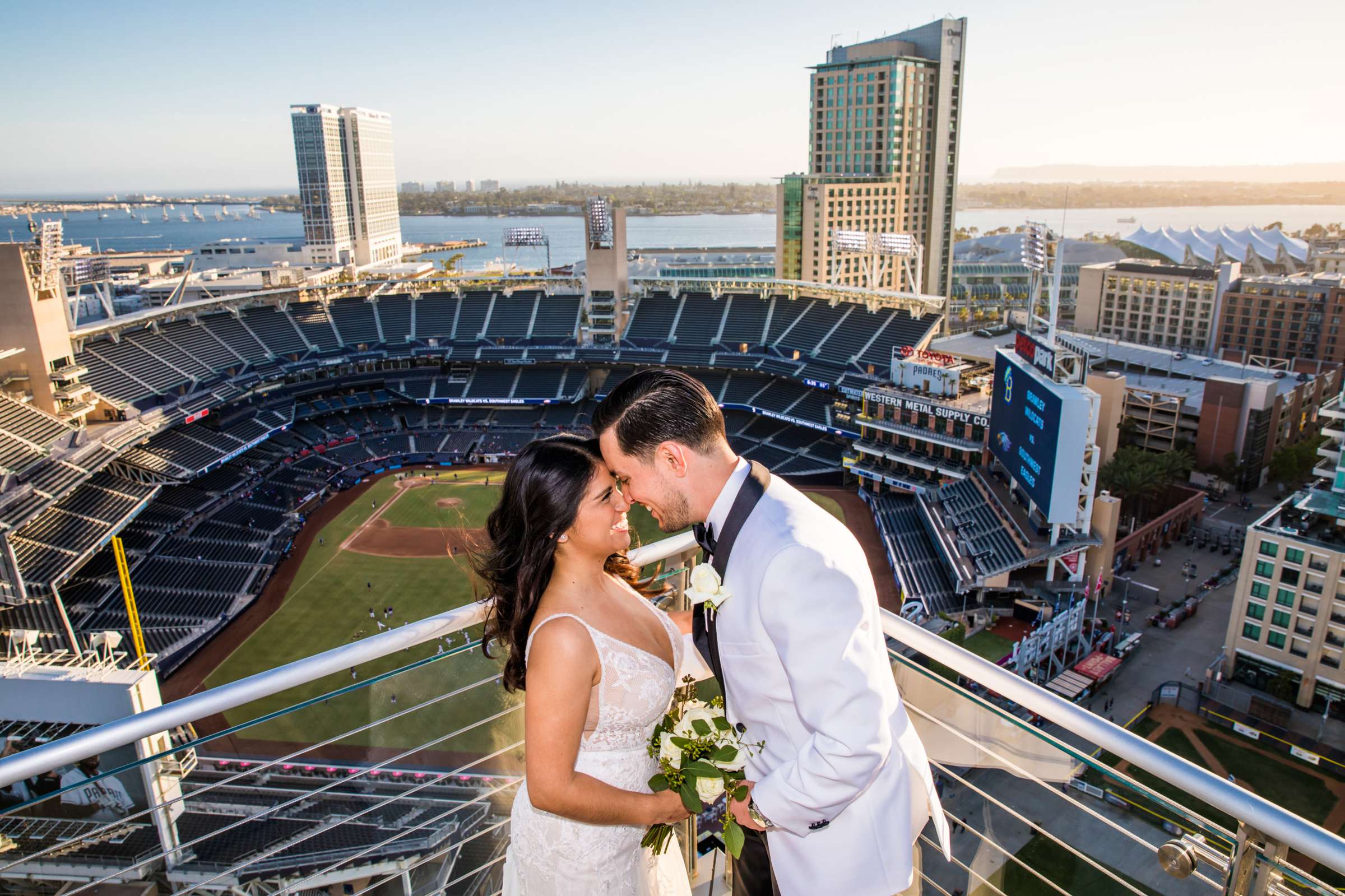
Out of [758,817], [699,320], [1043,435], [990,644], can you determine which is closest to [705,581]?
[758,817]

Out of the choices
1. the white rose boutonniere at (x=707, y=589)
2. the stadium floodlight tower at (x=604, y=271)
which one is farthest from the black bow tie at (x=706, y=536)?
the stadium floodlight tower at (x=604, y=271)

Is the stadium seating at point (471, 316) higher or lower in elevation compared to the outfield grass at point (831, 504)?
higher

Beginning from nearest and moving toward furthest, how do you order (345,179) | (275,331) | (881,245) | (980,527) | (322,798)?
(322,798) < (980,527) < (275,331) < (881,245) < (345,179)

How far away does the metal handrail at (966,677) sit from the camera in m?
2.76

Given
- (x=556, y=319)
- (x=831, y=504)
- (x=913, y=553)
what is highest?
(x=556, y=319)

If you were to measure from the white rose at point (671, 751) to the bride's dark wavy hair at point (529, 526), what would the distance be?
0.69 meters

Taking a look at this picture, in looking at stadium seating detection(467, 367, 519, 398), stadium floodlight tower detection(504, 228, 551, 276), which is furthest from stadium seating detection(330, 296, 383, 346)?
stadium floodlight tower detection(504, 228, 551, 276)

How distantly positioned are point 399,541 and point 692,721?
37490 mm

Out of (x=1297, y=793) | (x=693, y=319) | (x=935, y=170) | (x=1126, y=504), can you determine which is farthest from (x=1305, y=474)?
(x=935, y=170)

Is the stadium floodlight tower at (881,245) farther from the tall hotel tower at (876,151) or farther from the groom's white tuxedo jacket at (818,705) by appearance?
the groom's white tuxedo jacket at (818,705)

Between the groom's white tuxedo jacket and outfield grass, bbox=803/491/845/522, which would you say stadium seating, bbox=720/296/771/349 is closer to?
outfield grass, bbox=803/491/845/522

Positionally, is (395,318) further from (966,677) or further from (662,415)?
(966,677)

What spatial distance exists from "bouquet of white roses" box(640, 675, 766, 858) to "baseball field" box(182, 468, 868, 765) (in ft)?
30.0

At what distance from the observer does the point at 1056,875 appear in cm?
1778
